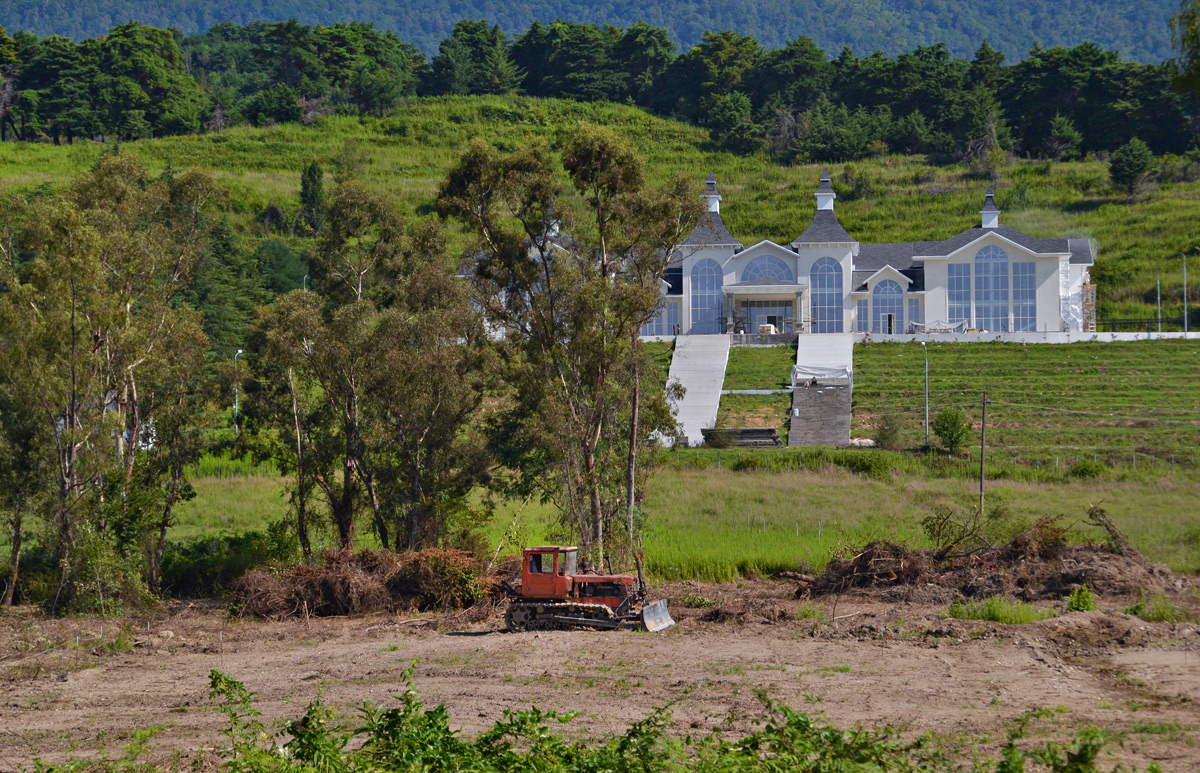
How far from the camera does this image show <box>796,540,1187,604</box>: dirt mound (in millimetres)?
23375

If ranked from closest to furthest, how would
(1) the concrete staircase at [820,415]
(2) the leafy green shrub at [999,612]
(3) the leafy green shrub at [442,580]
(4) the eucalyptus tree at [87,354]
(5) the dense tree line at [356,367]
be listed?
(2) the leafy green shrub at [999,612] → (3) the leafy green shrub at [442,580] → (4) the eucalyptus tree at [87,354] → (5) the dense tree line at [356,367] → (1) the concrete staircase at [820,415]

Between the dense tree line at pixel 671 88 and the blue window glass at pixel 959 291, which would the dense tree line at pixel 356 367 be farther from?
the dense tree line at pixel 671 88

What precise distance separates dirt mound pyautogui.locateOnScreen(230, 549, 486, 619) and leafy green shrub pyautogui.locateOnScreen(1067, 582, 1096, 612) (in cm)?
1203

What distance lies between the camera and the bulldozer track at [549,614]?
22.5 metres

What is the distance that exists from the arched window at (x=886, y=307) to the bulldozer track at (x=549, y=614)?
5261cm

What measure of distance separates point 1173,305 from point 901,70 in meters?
57.3

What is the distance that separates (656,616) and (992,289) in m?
53.8

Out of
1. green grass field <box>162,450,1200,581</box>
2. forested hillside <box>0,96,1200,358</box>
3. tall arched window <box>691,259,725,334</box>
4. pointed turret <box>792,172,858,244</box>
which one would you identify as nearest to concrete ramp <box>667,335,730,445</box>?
tall arched window <box>691,259,725,334</box>

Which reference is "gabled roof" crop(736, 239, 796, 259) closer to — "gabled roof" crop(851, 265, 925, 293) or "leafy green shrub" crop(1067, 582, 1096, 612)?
"gabled roof" crop(851, 265, 925, 293)

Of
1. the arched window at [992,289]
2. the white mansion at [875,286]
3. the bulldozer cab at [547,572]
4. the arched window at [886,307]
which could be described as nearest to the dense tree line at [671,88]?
the white mansion at [875,286]

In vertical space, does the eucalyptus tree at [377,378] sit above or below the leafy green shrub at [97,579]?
above

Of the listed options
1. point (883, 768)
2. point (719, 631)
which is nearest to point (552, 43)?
point (719, 631)

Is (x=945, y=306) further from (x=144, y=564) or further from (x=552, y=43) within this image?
(x=552, y=43)

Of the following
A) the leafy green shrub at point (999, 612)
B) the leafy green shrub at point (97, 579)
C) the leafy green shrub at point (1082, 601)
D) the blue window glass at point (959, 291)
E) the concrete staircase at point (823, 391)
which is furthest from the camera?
the blue window glass at point (959, 291)
